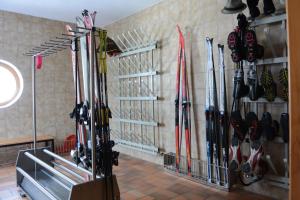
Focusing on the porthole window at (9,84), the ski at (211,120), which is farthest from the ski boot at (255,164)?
the porthole window at (9,84)

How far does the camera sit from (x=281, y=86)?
2.33 metres

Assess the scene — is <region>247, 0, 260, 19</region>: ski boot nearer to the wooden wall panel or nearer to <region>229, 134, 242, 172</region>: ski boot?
<region>229, 134, 242, 172</region>: ski boot

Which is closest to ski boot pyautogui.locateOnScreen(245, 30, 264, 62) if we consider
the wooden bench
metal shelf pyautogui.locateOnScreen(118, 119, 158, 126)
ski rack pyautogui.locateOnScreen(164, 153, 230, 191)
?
ski rack pyautogui.locateOnScreen(164, 153, 230, 191)

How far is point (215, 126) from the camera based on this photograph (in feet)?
9.24

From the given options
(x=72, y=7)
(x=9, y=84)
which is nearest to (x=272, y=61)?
(x=72, y=7)

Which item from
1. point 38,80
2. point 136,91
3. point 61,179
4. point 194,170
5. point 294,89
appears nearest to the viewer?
point 294,89

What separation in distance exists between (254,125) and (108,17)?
3341mm

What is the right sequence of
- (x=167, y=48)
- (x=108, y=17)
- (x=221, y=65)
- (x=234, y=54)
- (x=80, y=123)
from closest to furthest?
(x=80, y=123), (x=234, y=54), (x=221, y=65), (x=167, y=48), (x=108, y=17)

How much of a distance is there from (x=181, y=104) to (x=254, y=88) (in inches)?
43.3

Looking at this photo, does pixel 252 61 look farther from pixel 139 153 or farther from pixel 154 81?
pixel 139 153

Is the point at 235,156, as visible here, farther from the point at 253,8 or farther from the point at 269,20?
the point at 253,8

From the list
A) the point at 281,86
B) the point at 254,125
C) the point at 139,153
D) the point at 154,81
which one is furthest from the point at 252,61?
the point at 139,153

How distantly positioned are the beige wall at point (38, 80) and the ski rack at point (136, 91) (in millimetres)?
1067

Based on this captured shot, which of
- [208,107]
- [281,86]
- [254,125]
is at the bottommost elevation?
[254,125]
